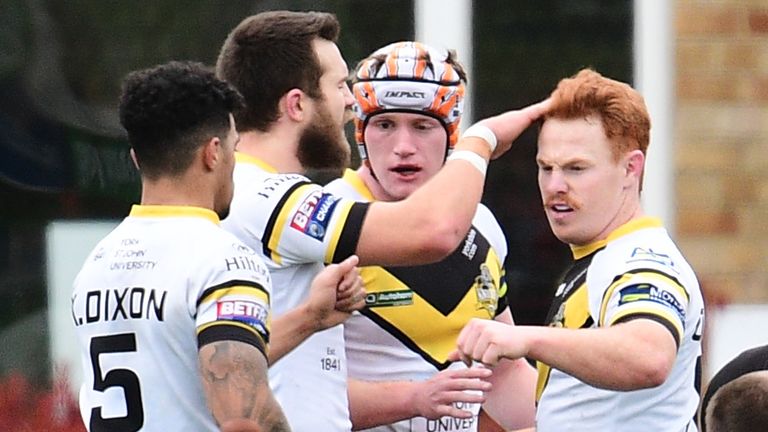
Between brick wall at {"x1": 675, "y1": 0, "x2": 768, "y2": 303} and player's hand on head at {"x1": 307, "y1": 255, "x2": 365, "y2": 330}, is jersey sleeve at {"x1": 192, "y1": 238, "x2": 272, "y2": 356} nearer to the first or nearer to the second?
player's hand on head at {"x1": 307, "y1": 255, "x2": 365, "y2": 330}

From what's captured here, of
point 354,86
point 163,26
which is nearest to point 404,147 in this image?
point 354,86

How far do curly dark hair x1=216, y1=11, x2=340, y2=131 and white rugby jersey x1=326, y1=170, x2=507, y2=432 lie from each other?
29 centimetres

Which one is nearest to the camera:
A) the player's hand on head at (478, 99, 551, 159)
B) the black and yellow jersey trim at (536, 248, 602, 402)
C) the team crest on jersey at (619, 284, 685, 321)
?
the team crest on jersey at (619, 284, 685, 321)

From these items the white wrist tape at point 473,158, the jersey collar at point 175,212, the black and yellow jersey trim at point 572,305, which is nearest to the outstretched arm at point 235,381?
the jersey collar at point 175,212

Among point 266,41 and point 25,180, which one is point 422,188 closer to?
point 266,41

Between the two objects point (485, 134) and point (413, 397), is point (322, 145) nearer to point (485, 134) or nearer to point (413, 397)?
point (485, 134)

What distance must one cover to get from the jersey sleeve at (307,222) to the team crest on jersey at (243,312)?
0.47 metres

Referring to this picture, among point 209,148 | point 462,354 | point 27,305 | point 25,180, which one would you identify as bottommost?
point 27,305

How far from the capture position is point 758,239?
6.09 m

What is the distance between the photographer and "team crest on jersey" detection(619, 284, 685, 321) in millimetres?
3590

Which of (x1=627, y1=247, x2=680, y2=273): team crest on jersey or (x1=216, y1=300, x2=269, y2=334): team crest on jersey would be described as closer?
(x1=216, y1=300, x2=269, y2=334): team crest on jersey

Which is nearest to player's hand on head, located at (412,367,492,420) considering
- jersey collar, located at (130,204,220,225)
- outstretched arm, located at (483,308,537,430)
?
outstretched arm, located at (483,308,537,430)

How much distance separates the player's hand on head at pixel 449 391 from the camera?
167 inches

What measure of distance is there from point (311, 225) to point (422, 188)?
0.85ft
